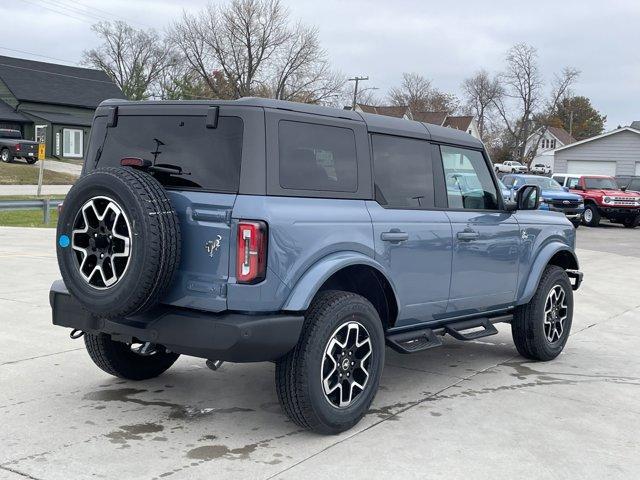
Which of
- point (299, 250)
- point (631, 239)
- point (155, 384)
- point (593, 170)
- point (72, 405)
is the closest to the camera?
point (299, 250)

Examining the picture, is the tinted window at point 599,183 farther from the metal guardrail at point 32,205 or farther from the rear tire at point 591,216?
the metal guardrail at point 32,205

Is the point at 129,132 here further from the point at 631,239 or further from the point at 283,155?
the point at 631,239

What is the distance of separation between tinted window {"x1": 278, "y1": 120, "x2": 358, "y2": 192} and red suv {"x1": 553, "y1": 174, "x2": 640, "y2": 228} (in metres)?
24.4

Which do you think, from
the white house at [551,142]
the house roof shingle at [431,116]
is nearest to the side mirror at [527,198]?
the house roof shingle at [431,116]

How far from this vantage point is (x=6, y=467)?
13.1 ft

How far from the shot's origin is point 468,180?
6.14 meters

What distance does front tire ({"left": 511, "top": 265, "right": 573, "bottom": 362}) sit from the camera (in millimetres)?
6633

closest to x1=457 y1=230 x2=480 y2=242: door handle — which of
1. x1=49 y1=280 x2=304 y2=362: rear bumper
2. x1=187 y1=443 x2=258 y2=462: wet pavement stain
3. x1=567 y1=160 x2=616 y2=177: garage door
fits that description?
x1=49 y1=280 x2=304 y2=362: rear bumper

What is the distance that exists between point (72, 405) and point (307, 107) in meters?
2.47

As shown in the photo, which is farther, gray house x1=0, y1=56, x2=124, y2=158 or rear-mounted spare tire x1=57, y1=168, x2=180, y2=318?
gray house x1=0, y1=56, x2=124, y2=158

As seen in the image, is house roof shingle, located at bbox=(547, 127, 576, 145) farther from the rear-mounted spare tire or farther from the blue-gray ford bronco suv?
the rear-mounted spare tire

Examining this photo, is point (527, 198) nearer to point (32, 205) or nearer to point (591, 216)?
point (32, 205)

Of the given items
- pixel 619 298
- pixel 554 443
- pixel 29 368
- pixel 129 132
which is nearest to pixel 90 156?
pixel 129 132

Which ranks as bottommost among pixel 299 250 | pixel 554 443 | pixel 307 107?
pixel 554 443
